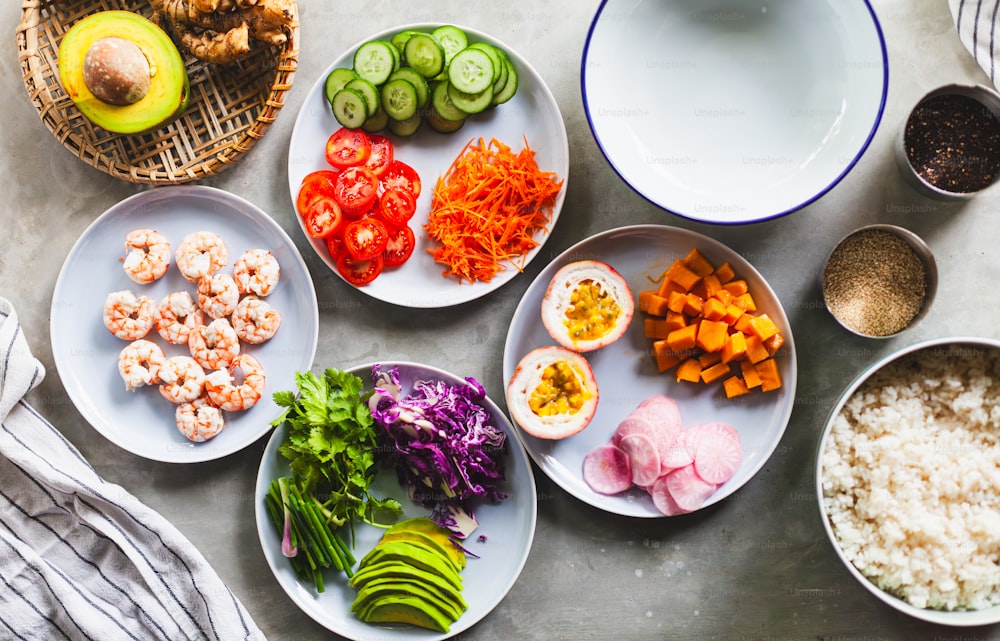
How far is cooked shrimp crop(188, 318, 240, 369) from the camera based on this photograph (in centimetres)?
268

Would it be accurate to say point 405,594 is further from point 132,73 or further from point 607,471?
point 132,73

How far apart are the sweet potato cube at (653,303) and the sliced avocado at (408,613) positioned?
4.34 feet

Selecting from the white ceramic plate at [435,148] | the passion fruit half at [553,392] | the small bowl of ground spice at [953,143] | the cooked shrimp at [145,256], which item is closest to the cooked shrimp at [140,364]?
the cooked shrimp at [145,256]

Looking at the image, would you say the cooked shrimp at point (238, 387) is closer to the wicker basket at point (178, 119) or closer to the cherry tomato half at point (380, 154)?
the wicker basket at point (178, 119)

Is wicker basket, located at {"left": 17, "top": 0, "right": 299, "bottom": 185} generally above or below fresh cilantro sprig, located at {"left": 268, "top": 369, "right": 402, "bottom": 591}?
above

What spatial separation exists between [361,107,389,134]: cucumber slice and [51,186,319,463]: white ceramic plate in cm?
51

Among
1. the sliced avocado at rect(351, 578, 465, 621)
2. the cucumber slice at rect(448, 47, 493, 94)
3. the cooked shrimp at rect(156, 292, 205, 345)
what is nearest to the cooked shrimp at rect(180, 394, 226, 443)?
the cooked shrimp at rect(156, 292, 205, 345)

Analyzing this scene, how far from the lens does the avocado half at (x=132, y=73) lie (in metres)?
2.40

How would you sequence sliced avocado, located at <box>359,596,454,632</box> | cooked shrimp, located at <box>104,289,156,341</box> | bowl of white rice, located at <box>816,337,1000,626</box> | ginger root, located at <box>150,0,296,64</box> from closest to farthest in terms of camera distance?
bowl of white rice, located at <box>816,337,1000,626</box> → ginger root, located at <box>150,0,296,64</box> → sliced avocado, located at <box>359,596,454,632</box> → cooked shrimp, located at <box>104,289,156,341</box>

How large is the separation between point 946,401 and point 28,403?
3.41 m

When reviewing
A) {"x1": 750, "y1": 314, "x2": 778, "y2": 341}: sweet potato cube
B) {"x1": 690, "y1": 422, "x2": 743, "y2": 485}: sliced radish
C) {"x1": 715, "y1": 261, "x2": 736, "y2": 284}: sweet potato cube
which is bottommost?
{"x1": 690, "y1": 422, "x2": 743, "y2": 485}: sliced radish

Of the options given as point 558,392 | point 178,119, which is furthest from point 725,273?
point 178,119

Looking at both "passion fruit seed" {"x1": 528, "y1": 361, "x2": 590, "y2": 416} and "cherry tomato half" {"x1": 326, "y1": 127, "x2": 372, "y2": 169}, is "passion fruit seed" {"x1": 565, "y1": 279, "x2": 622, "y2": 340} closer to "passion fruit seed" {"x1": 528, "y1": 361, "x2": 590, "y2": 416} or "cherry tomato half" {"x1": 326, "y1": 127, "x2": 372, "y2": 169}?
"passion fruit seed" {"x1": 528, "y1": 361, "x2": 590, "y2": 416}

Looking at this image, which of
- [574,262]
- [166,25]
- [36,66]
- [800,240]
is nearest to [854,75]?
[800,240]
